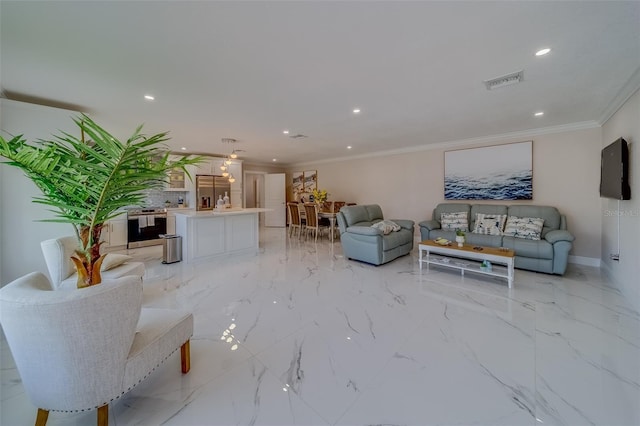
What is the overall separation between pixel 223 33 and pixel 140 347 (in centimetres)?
219

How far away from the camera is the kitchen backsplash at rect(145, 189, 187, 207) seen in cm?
638

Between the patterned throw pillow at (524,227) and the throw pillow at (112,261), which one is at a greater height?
the patterned throw pillow at (524,227)

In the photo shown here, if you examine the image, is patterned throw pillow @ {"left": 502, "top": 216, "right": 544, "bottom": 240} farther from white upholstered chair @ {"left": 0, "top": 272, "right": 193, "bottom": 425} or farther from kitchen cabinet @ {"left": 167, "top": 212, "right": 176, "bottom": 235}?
kitchen cabinet @ {"left": 167, "top": 212, "right": 176, "bottom": 235}

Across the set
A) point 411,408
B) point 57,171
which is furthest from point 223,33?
point 411,408

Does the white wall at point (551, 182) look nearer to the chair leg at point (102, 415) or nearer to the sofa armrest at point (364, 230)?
the sofa armrest at point (364, 230)

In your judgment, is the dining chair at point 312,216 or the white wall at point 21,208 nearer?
the white wall at point 21,208

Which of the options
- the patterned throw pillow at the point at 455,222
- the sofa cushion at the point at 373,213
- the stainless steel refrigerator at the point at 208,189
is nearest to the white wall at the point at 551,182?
the patterned throw pillow at the point at 455,222

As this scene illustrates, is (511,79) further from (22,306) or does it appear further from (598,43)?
(22,306)

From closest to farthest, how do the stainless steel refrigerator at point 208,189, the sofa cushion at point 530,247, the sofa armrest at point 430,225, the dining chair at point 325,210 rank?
1. the sofa cushion at point 530,247
2. the sofa armrest at point 430,225
3. the stainless steel refrigerator at point 208,189
4. the dining chair at point 325,210

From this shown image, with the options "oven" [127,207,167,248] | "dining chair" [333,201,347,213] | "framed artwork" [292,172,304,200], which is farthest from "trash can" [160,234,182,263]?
"framed artwork" [292,172,304,200]

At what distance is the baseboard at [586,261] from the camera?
4.04m

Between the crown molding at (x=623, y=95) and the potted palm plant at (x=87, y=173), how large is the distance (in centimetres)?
424

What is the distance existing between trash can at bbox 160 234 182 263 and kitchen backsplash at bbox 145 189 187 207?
2529mm

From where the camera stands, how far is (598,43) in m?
1.98
